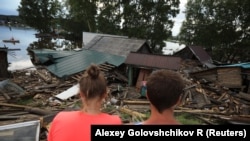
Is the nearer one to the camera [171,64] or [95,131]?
[95,131]

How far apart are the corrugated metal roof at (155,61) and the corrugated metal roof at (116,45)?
12.1 ft

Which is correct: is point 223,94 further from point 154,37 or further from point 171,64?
point 154,37

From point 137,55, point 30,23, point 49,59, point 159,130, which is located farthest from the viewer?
point 30,23

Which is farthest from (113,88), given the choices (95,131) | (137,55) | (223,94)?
(95,131)

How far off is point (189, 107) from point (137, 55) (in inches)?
229

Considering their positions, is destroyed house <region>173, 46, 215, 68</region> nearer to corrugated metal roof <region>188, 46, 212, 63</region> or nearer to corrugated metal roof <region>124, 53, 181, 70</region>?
corrugated metal roof <region>188, 46, 212, 63</region>

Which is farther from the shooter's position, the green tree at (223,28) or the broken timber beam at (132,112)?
the green tree at (223,28)

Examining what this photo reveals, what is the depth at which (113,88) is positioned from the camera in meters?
17.2

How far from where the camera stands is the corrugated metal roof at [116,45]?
73.5 feet

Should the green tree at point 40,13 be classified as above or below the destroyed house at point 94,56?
above

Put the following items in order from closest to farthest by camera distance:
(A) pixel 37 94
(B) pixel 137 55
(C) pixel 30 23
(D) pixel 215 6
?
(A) pixel 37 94 < (B) pixel 137 55 < (D) pixel 215 6 < (C) pixel 30 23

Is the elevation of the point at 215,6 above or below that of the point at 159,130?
above

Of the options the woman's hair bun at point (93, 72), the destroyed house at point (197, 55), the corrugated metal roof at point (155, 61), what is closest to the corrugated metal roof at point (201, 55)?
the destroyed house at point (197, 55)

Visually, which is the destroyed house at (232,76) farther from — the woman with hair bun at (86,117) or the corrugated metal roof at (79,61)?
the woman with hair bun at (86,117)
